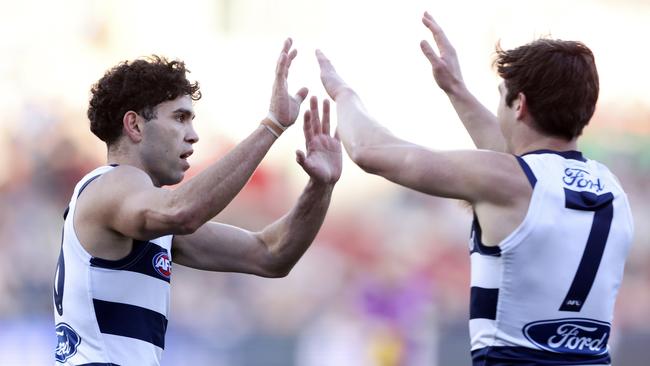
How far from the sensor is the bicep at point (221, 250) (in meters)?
5.04

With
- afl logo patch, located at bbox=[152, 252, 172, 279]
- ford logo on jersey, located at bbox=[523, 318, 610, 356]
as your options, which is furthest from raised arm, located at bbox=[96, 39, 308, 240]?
ford logo on jersey, located at bbox=[523, 318, 610, 356]

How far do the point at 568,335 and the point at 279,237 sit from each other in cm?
188

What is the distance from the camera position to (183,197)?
4191 millimetres

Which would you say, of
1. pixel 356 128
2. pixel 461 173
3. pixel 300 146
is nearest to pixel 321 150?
pixel 356 128

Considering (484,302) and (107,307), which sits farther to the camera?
(107,307)

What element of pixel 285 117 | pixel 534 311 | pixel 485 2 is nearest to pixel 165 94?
pixel 285 117

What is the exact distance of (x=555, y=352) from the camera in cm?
366

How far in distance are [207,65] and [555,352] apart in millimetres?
9361

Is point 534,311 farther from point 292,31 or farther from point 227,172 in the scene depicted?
point 292,31

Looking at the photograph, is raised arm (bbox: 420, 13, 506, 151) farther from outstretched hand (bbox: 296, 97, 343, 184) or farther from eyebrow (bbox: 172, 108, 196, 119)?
eyebrow (bbox: 172, 108, 196, 119)

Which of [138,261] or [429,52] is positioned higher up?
[429,52]

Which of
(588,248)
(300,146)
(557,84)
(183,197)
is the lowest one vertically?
(588,248)

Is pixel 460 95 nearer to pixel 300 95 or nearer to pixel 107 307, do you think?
pixel 300 95

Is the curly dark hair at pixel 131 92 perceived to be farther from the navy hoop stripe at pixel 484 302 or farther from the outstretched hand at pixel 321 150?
the navy hoop stripe at pixel 484 302
